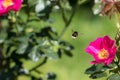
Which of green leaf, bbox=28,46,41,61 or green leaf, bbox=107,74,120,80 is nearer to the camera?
green leaf, bbox=107,74,120,80

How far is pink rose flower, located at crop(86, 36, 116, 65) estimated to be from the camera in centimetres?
197

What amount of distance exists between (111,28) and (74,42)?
1.40 ft

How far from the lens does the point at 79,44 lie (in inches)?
187

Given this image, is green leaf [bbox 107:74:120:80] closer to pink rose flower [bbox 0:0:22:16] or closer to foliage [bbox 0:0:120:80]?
foliage [bbox 0:0:120:80]

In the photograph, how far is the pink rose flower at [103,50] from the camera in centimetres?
197

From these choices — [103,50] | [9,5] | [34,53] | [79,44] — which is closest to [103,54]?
[103,50]

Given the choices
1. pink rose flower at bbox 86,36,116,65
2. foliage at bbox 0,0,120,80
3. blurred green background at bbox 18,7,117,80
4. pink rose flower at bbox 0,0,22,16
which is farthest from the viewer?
blurred green background at bbox 18,7,117,80

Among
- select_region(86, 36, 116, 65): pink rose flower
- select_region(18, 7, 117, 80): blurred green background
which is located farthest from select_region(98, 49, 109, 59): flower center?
select_region(18, 7, 117, 80): blurred green background

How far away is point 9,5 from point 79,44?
246 centimetres

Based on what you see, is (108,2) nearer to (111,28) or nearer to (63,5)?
(63,5)

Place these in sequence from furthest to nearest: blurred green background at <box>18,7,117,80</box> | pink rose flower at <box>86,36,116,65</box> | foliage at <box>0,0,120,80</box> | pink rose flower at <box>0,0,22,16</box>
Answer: blurred green background at <box>18,7,117,80</box> < foliage at <box>0,0,120,80</box> < pink rose flower at <box>0,0,22,16</box> < pink rose flower at <box>86,36,116,65</box>

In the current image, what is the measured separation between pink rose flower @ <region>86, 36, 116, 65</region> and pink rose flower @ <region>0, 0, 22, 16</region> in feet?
1.33

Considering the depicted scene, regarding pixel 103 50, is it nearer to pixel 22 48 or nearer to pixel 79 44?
pixel 22 48

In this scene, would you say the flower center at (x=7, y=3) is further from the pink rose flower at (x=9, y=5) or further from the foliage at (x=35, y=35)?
the foliage at (x=35, y=35)
